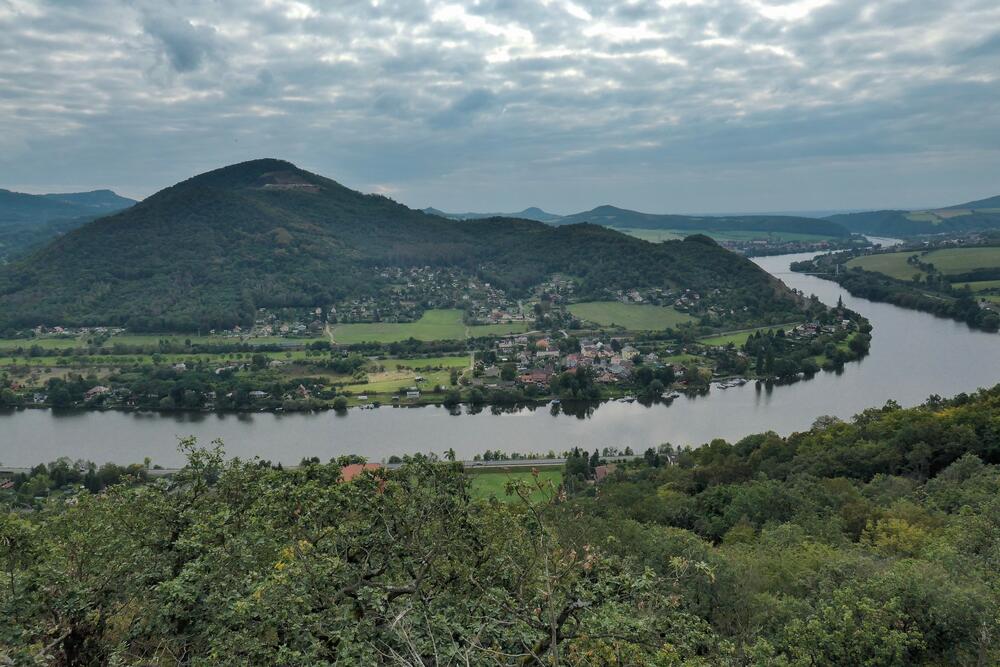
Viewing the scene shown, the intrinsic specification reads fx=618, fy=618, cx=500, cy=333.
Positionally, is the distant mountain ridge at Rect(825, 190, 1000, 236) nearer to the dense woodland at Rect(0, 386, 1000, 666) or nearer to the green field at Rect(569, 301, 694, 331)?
the green field at Rect(569, 301, 694, 331)

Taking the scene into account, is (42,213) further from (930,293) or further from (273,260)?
(930,293)

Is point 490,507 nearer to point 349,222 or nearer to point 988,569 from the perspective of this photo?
point 988,569

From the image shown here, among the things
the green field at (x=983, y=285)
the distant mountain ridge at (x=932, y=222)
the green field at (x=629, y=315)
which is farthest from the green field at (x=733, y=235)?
the green field at (x=629, y=315)

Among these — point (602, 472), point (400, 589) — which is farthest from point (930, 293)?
point (400, 589)

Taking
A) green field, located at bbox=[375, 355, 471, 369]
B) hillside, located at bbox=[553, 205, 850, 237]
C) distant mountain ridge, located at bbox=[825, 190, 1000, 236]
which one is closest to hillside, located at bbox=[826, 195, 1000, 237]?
distant mountain ridge, located at bbox=[825, 190, 1000, 236]

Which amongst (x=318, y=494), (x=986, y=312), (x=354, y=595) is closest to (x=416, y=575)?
(x=354, y=595)

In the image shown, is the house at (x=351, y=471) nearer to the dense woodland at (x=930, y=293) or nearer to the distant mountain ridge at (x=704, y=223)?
the dense woodland at (x=930, y=293)
